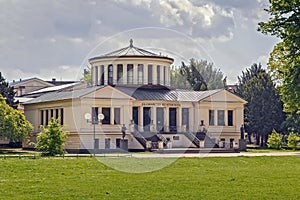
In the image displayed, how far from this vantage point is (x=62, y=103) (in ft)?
234

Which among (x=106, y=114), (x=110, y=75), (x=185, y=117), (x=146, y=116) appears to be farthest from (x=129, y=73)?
(x=185, y=117)

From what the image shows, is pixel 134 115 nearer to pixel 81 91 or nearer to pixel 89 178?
pixel 81 91

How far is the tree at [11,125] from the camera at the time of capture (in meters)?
64.6

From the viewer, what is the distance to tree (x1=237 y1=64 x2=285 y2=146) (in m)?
90.0

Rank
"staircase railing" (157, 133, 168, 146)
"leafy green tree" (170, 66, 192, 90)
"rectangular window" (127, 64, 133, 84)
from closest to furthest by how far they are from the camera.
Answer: "leafy green tree" (170, 66, 192, 90) → "staircase railing" (157, 133, 168, 146) → "rectangular window" (127, 64, 133, 84)

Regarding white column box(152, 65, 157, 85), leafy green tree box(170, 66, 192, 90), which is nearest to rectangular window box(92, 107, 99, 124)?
leafy green tree box(170, 66, 192, 90)

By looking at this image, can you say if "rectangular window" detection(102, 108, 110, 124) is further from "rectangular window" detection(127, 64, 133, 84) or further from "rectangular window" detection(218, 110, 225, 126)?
"rectangular window" detection(218, 110, 225, 126)

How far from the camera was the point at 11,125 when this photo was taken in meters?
65.1

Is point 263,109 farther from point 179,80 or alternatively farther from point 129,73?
point 179,80

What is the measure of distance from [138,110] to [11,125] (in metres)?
13.1

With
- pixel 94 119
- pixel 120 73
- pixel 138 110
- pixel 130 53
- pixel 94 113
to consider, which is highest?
pixel 130 53

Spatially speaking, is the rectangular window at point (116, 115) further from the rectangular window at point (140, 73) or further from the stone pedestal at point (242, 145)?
the stone pedestal at point (242, 145)

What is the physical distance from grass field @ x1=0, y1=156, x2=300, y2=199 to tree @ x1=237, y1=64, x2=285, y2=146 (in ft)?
158

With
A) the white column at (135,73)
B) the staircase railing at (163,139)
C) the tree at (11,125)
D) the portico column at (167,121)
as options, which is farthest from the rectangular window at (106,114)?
the tree at (11,125)
